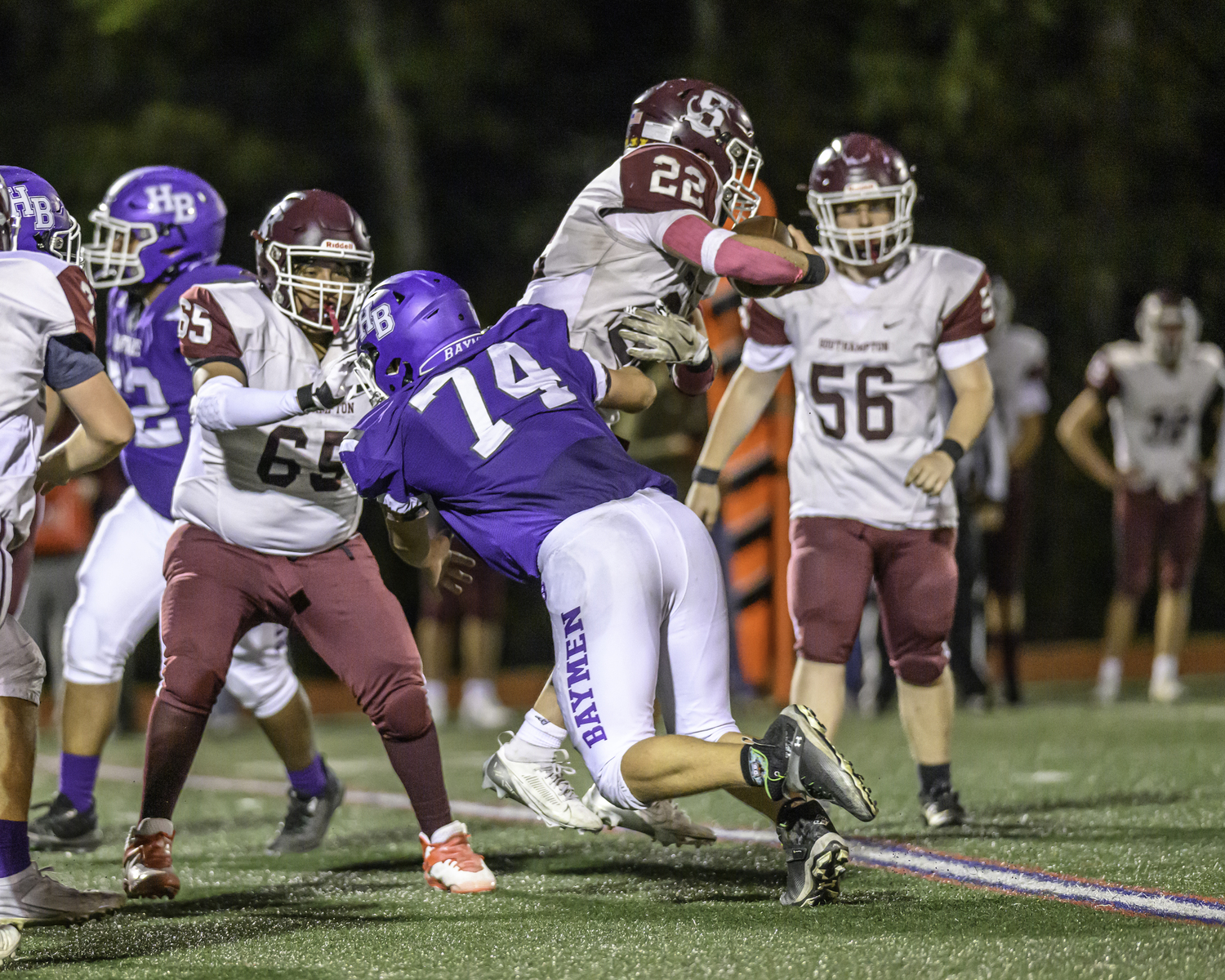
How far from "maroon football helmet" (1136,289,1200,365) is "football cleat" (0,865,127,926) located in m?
6.52

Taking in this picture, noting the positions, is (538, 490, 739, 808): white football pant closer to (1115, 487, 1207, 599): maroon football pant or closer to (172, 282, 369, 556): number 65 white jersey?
(172, 282, 369, 556): number 65 white jersey

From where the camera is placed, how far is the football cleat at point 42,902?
373 cm

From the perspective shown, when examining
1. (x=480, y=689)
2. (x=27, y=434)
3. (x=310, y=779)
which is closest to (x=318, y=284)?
(x=27, y=434)

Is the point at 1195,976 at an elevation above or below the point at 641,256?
below

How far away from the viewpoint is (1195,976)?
297cm

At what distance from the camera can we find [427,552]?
13.8 feet

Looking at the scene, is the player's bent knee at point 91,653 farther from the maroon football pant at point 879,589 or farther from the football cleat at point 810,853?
the football cleat at point 810,853

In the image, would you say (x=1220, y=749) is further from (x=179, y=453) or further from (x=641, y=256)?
(x=179, y=453)

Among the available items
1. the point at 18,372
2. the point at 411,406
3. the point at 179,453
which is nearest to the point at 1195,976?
the point at 411,406

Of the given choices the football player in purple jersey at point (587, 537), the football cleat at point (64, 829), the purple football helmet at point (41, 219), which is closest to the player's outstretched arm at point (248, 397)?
the football player in purple jersey at point (587, 537)

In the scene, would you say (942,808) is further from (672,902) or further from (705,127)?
(705,127)

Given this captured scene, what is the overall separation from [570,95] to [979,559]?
7.76 metres

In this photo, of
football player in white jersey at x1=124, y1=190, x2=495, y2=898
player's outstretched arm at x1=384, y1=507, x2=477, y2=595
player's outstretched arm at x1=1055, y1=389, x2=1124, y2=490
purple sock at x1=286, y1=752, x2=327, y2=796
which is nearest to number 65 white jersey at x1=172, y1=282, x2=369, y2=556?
football player in white jersey at x1=124, y1=190, x2=495, y2=898

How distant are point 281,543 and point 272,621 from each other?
0.21 meters
